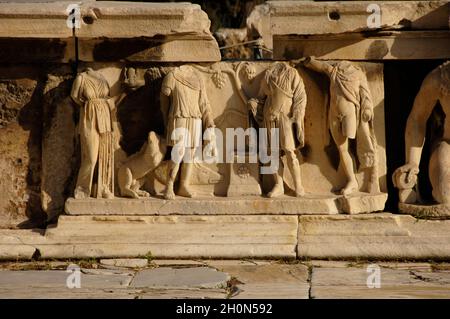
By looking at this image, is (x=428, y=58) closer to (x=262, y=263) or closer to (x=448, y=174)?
(x=448, y=174)

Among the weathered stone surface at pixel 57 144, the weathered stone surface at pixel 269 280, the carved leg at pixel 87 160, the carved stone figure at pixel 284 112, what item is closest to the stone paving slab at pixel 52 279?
the weathered stone surface at pixel 269 280

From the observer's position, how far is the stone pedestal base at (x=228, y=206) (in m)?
7.58

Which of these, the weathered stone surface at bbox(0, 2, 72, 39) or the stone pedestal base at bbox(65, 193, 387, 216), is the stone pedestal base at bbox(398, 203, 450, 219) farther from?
the weathered stone surface at bbox(0, 2, 72, 39)

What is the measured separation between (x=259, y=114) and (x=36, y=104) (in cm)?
191

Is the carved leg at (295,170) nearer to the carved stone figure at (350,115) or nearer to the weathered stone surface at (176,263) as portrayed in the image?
the carved stone figure at (350,115)

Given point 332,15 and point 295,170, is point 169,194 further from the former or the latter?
point 332,15

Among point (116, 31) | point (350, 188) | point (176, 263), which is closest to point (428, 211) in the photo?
point (350, 188)

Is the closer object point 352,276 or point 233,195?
point 352,276

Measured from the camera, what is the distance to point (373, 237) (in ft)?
24.3

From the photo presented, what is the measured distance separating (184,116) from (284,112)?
81 centimetres

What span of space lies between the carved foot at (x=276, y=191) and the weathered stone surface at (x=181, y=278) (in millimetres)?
945

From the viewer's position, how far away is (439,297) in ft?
20.1
